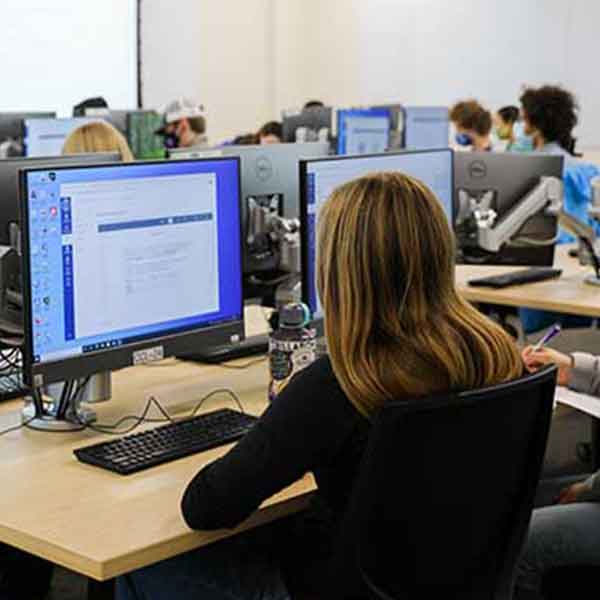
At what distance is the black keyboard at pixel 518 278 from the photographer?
3627mm

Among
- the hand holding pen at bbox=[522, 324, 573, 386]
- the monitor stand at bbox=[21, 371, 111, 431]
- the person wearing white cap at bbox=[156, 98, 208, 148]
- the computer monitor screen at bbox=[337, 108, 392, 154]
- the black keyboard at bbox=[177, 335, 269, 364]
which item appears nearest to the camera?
the monitor stand at bbox=[21, 371, 111, 431]

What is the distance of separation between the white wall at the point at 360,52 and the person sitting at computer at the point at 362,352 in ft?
21.4

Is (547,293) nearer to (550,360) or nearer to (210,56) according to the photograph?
(550,360)

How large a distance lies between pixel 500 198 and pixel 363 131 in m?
2.61

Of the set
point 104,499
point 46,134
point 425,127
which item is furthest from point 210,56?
point 104,499

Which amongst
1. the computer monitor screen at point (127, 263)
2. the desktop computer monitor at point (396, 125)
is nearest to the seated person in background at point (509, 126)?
the desktop computer monitor at point (396, 125)

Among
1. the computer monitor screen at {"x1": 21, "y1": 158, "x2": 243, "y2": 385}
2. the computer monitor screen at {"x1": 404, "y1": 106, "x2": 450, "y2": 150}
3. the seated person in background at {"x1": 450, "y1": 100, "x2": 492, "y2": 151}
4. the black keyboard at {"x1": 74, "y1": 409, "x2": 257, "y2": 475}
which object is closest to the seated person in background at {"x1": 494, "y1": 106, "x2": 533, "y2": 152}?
the seated person in background at {"x1": 450, "y1": 100, "x2": 492, "y2": 151}

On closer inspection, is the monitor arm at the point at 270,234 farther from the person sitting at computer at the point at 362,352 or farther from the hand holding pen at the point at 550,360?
the person sitting at computer at the point at 362,352

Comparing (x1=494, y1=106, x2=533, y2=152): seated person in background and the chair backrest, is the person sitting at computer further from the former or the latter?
(x1=494, y1=106, x2=533, y2=152): seated person in background

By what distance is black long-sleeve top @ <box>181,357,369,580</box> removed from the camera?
1614 mm

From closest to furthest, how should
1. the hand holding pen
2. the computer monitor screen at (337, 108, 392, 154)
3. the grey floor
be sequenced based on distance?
the hand holding pen → the grey floor → the computer monitor screen at (337, 108, 392, 154)

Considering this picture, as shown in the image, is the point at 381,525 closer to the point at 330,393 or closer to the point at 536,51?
the point at 330,393

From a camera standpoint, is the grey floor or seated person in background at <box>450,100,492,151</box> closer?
the grey floor

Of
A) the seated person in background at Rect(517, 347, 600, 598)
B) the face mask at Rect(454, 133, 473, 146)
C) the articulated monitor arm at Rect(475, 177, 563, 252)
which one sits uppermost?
the face mask at Rect(454, 133, 473, 146)
